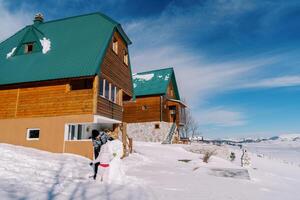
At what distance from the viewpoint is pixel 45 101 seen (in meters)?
14.9

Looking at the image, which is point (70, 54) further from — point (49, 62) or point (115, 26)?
point (115, 26)

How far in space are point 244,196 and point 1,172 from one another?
23.4ft

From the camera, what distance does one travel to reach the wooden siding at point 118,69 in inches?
614

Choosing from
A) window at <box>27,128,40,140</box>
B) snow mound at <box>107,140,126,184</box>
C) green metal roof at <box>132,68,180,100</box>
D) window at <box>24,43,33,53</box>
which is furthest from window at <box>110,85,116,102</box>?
green metal roof at <box>132,68,180,100</box>

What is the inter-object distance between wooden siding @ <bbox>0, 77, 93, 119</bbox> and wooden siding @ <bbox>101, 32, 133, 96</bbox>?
6.70ft

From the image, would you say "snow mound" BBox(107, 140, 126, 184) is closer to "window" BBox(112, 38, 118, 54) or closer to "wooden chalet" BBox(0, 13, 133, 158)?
"wooden chalet" BBox(0, 13, 133, 158)

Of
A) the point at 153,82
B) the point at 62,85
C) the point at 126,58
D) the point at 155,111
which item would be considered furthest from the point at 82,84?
the point at 153,82

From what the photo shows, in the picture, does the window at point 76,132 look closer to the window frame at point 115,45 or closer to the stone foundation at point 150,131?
the window frame at point 115,45

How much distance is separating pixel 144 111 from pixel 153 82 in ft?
13.1

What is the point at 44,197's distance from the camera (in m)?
5.43

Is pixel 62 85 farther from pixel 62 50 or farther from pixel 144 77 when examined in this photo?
pixel 144 77

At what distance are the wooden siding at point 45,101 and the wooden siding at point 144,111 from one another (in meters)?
17.5

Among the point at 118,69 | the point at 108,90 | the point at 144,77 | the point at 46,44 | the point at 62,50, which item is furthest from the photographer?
the point at 144,77

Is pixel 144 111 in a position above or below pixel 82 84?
above
